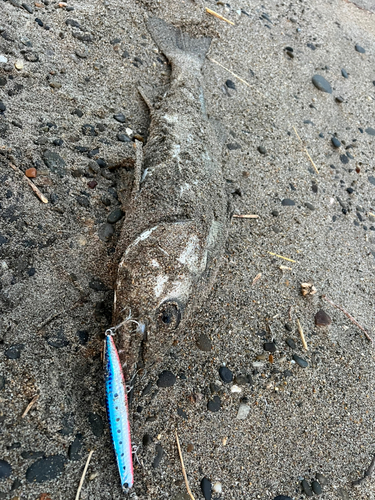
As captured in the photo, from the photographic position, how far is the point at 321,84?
15.5ft

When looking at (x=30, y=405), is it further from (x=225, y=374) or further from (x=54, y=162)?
(x=54, y=162)

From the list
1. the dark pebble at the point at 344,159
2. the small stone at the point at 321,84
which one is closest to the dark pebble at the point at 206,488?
the dark pebble at the point at 344,159

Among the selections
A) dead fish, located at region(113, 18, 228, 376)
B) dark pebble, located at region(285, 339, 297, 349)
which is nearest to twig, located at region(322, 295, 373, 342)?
dark pebble, located at region(285, 339, 297, 349)

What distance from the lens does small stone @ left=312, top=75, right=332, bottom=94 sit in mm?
4707

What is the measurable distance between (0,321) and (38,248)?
0.60 metres

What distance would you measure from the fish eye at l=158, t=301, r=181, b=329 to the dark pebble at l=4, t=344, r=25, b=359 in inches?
35.6

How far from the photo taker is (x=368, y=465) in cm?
291

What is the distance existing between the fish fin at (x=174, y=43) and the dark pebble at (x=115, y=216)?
1975 mm

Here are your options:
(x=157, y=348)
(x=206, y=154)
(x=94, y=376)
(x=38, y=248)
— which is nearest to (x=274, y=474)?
(x=157, y=348)

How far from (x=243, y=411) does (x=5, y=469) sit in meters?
1.55

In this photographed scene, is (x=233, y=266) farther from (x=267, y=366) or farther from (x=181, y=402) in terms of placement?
(x=181, y=402)

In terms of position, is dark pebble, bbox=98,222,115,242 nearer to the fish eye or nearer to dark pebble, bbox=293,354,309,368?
the fish eye

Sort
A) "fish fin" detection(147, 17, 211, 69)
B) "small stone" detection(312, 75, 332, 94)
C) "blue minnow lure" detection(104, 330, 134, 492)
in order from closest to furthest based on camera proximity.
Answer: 1. "blue minnow lure" detection(104, 330, 134, 492)
2. "fish fin" detection(147, 17, 211, 69)
3. "small stone" detection(312, 75, 332, 94)

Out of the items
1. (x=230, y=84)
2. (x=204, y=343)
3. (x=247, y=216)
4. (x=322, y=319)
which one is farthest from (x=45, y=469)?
Result: (x=230, y=84)
